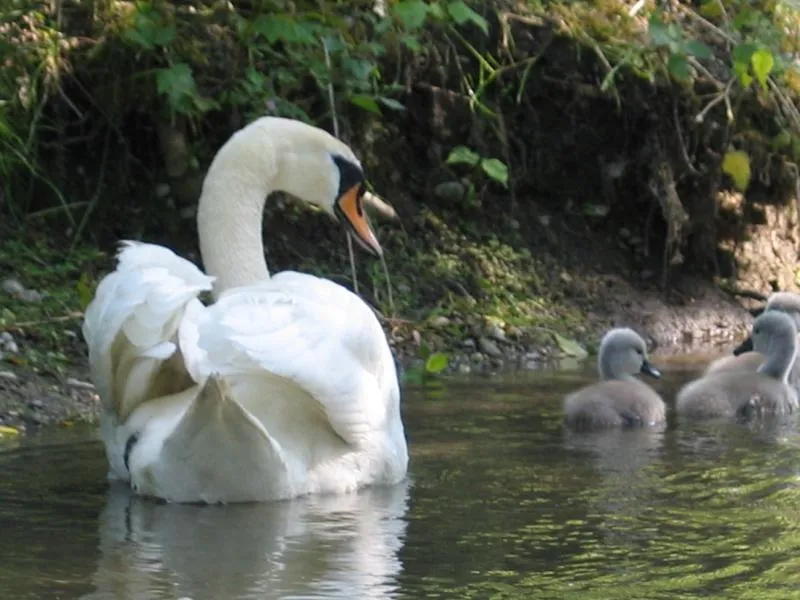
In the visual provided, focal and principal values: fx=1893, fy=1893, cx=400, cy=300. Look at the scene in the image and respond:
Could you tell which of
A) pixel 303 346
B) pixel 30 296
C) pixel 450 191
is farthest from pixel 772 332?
pixel 303 346

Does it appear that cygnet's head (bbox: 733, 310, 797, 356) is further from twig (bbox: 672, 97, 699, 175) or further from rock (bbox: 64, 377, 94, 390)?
rock (bbox: 64, 377, 94, 390)

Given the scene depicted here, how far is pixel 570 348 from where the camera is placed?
385 inches

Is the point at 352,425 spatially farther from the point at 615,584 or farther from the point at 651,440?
the point at 651,440

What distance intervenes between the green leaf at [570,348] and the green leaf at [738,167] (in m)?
1.63

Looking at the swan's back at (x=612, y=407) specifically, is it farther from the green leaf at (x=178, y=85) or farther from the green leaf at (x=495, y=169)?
the green leaf at (x=495, y=169)

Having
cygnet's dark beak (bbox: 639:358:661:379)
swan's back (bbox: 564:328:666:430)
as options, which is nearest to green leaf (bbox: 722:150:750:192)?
cygnet's dark beak (bbox: 639:358:661:379)

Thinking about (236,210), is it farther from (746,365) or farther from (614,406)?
(746,365)

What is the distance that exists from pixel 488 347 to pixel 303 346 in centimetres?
422

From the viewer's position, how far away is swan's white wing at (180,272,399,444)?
17.5 feet

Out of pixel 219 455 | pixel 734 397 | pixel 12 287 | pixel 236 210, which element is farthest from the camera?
pixel 12 287

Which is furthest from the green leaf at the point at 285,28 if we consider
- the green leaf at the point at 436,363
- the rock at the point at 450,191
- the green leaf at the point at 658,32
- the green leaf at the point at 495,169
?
the rock at the point at 450,191

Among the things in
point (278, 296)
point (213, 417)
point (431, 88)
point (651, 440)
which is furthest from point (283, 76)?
point (213, 417)

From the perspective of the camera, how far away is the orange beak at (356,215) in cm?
696

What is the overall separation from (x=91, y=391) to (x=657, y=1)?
5072mm
